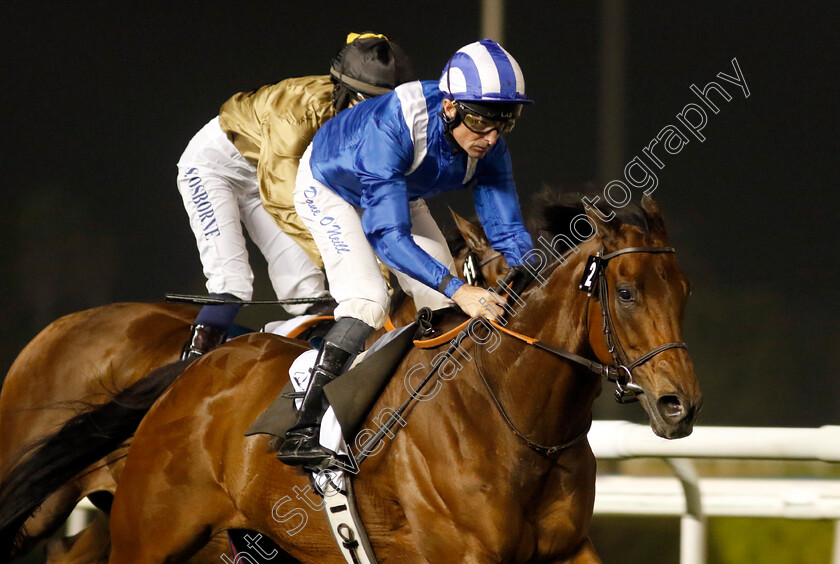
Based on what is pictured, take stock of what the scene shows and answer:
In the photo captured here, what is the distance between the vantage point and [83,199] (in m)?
6.01

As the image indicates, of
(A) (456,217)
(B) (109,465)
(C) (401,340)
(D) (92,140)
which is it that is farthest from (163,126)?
(C) (401,340)

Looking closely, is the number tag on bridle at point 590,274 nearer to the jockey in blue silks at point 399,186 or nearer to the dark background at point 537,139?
the jockey in blue silks at point 399,186

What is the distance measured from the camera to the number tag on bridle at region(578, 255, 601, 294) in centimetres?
224

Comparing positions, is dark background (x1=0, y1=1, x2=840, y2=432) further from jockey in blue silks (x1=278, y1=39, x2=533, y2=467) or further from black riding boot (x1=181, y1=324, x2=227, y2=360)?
jockey in blue silks (x1=278, y1=39, x2=533, y2=467)

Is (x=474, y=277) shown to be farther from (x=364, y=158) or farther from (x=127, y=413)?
(x=127, y=413)

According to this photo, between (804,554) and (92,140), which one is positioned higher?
(92,140)

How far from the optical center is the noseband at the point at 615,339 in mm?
2131

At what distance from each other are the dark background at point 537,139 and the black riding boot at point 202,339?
2.19 metres

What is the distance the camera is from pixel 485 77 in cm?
250

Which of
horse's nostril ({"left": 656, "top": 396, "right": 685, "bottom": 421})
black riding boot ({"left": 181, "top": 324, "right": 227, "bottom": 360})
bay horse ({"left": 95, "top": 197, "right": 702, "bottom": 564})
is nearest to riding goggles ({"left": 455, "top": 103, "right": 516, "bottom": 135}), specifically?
bay horse ({"left": 95, "top": 197, "right": 702, "bottom": 564})

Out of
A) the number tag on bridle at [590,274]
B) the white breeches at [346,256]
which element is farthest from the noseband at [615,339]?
the white breeches at [346,256]

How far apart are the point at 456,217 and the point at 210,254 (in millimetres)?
1244

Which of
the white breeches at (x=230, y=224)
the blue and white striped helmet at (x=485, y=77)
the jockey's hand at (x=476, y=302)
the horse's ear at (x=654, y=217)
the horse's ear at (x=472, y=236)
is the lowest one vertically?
the white breeches at (x=230, y=224)

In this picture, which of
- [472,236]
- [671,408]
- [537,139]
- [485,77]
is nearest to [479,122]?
[485,77]
